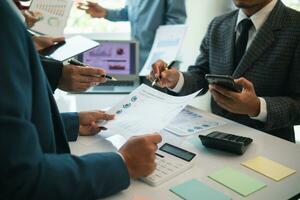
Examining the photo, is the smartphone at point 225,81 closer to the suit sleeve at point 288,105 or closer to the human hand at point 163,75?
the suit sleeve at point 288,105

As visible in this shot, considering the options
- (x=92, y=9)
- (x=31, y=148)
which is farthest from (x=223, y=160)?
(x=92, y=9)

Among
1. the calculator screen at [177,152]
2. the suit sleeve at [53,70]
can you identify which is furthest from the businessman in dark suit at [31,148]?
the suit sleeve at [53,70]

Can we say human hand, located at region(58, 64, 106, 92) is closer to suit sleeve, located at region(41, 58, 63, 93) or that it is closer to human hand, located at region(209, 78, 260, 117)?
suit sleeve, located at region(41, 58, 63, 93)

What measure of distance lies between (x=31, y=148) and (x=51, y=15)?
1.21 metres

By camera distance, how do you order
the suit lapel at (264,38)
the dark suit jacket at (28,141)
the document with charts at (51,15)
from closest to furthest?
the dark suit jacket at (28,141)
the suit lapel at (264,38)
the document with charts at (51,15)

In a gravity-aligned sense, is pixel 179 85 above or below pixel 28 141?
below

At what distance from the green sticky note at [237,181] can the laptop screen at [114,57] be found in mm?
1332

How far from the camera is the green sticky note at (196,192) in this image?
765mm

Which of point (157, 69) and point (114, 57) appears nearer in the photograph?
point (157, 69)

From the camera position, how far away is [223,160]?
3.09ft

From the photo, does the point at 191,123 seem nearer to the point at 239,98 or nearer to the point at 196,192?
the point at 239,98

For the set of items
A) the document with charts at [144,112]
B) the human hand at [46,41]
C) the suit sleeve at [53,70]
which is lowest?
the document with charts at [144,112]

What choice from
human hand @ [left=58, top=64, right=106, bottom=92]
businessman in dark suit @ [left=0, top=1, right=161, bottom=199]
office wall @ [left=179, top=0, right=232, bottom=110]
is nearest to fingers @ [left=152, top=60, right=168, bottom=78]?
human hand @ [left=58, top=64, right=106, bottom=92]

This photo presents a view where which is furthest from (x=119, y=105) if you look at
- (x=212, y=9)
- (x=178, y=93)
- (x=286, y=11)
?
(x=212, y=9)
